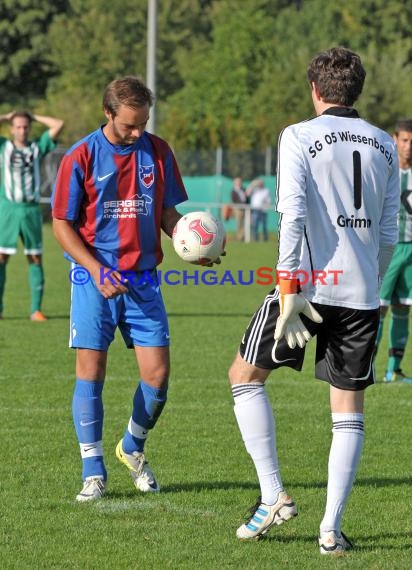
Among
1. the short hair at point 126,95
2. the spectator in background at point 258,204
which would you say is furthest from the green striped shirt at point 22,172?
the spectator in background at point 258,204

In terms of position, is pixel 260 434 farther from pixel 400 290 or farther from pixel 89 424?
pixel 400 290

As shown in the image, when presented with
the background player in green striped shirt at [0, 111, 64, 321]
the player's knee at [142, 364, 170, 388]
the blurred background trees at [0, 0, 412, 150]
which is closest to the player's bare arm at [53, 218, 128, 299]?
the player's knee at [142, 364, 170, 388]

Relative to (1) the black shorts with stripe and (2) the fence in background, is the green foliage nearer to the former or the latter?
(2) the fence in background

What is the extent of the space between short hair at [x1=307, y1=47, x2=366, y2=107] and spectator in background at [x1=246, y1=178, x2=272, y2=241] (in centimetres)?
2803

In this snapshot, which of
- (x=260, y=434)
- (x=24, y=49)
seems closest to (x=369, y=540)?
(x=260, y=434)

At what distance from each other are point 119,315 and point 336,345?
1359 mm

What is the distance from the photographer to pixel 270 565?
4773 mm

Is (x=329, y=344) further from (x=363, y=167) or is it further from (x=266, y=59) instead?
(x=266, y=59)

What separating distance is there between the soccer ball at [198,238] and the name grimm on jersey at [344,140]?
1.24 metres

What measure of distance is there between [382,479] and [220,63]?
142 feet

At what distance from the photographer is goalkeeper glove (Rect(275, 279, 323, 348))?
4.75 m

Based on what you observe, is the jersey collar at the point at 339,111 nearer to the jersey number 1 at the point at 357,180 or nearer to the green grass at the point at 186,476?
the jersey number 1 at the point at 357,180

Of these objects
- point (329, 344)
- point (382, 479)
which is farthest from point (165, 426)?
point (329, 344)

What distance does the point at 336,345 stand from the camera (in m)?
5.00
